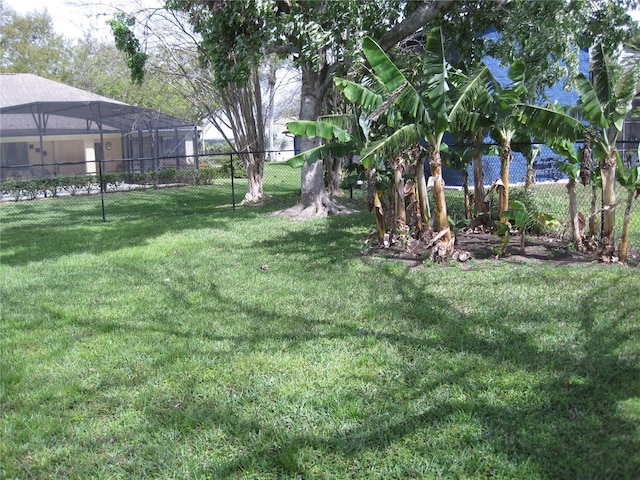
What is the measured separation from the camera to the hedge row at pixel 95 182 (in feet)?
67.3

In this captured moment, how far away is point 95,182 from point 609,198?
1950cm

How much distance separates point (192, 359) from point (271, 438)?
1.49 m

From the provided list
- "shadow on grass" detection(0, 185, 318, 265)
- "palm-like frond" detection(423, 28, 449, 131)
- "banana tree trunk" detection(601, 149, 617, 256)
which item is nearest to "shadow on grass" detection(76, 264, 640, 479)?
"banana tree trunk" detection(601, 149, 617, 256)

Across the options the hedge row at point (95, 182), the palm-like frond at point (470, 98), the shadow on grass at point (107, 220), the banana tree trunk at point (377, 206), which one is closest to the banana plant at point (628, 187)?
the palm-like frond at point (470, 98)

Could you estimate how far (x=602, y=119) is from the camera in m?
7.45

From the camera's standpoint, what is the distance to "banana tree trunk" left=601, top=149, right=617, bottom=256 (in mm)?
7781

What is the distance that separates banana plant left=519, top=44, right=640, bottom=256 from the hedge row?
1805 centimetres

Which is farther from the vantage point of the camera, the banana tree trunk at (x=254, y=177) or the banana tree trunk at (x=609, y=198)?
the banana tree trunk at (x=254, y=177)

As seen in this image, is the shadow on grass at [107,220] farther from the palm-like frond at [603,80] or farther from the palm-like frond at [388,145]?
the palm-like frond at [603,80]

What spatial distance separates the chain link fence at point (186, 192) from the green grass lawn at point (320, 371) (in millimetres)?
3618

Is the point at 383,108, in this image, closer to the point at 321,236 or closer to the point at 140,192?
the point at 321,236

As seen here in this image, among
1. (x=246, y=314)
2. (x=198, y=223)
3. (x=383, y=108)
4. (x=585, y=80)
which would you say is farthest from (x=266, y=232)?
(x=585, y=80)

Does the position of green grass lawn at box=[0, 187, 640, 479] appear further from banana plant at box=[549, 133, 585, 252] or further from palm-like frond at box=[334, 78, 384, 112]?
palm-like frond at box=[334, 78, 384, 112]

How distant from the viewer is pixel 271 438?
370 centimetres
